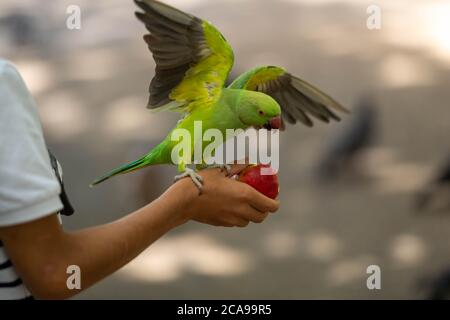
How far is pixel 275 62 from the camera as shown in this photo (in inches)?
45.4

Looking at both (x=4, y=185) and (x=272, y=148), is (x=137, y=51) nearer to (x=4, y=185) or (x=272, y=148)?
(x=272, y=148)

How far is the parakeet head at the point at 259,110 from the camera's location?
67cm

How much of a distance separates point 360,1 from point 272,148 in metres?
0.34

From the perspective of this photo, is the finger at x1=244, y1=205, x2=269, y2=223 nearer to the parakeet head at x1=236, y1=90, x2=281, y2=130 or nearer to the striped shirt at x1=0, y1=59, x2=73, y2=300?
the parakeet head at x1=236, y1=90, x2=281, y2=130

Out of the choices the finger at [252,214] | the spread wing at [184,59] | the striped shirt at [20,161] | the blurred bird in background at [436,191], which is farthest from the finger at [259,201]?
the blurred bird in background at [436,191]

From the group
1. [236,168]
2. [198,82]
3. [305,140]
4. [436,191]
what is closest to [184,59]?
[198,82]

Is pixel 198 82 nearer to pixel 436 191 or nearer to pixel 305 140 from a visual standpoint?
pixel 305 140

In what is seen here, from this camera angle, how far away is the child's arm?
38 cm

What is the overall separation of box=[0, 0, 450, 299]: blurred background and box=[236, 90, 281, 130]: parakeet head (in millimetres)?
444

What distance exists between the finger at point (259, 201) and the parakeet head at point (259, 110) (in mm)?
85

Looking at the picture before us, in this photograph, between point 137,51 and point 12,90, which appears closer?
point 12,90

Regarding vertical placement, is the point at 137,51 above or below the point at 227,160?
above

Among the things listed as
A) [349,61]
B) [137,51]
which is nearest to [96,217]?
[137,51]

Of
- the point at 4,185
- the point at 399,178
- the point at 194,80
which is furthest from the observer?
the point at 399,178
